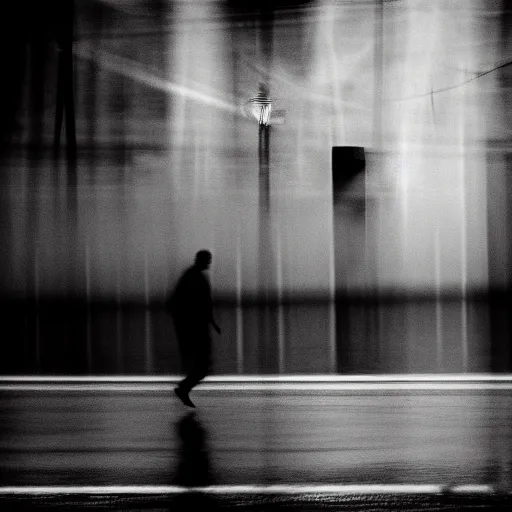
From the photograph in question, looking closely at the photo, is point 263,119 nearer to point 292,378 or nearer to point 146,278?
point 146,278

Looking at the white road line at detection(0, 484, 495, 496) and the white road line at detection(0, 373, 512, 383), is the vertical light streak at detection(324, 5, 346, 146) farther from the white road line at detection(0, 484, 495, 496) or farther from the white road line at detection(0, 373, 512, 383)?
the white road line at detection(0, 484, 495, 496)

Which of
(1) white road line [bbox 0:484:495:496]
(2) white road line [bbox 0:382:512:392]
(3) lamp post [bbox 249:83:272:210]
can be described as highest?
(3) lamp post [bbox 249:83:272:210]

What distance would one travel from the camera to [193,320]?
296 inches

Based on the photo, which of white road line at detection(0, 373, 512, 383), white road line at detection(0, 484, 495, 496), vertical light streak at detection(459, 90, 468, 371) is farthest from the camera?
Result: vertical light streak at detection(459, 90, 468, 371)

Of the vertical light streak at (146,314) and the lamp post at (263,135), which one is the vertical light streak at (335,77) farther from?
the vertical light streak at (146,314)

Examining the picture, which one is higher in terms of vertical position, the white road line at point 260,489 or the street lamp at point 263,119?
the street lamp at point 263,119

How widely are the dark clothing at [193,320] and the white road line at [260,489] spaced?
2507mm

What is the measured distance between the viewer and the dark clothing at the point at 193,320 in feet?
24.6

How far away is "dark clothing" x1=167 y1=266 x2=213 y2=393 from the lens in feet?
24.6

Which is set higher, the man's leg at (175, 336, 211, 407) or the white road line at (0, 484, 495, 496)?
the man's leg at (175, 336, 211, 407)

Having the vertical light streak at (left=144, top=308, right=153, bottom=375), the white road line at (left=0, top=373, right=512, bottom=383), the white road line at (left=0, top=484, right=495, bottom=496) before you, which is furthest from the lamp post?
the white road line at (left=0, top=484, right=495, bottom=496)

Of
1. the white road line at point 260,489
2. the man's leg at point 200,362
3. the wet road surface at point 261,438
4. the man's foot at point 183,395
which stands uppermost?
the man's leg at point 200,362

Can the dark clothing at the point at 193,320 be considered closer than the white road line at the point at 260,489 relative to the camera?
No

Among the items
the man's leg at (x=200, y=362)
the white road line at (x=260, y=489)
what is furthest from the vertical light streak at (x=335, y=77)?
the white road line at (x=260, y=489)
